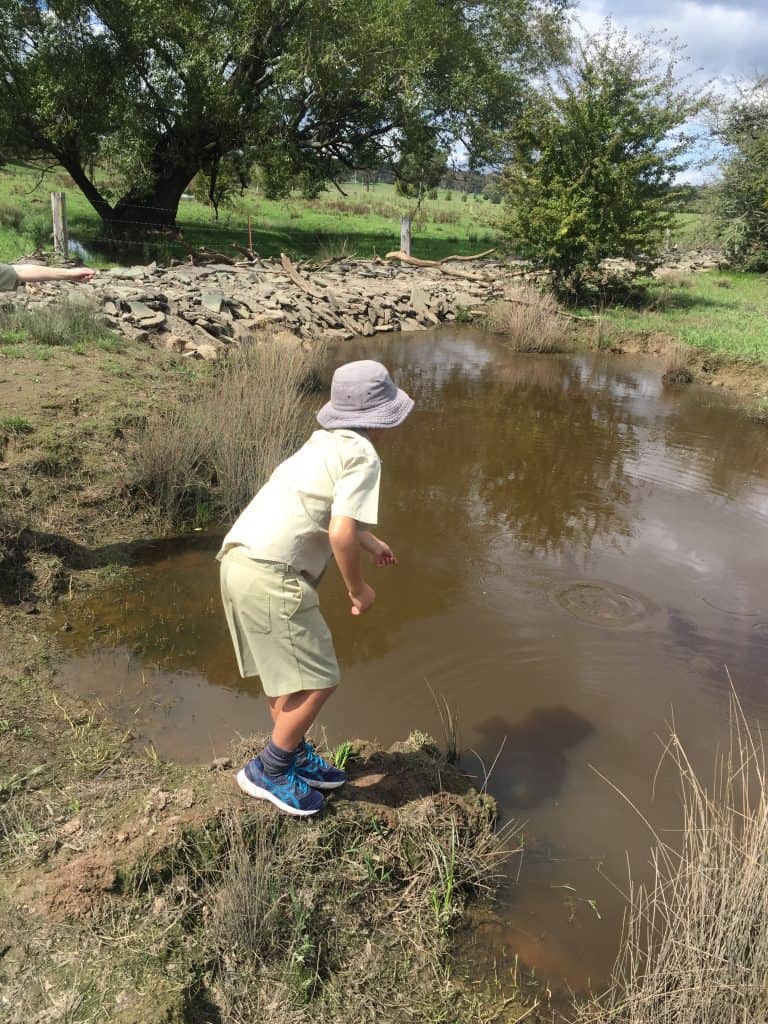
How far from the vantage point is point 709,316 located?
15500 millimetres

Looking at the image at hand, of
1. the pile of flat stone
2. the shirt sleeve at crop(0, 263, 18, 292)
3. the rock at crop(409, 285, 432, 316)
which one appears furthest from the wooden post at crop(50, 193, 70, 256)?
the shirt sleeve at crop(0, 263, 18, 292)

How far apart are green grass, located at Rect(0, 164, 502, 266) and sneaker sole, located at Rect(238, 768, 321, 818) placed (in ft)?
48.3

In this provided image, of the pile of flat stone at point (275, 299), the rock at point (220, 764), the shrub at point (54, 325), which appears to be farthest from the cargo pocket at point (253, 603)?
the pile of flat stone at point (275, 299)

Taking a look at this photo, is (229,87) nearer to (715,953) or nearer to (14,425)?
(14,425)

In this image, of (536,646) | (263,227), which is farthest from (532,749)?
(263,227)

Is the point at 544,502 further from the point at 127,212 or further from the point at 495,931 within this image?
the point at 127,212

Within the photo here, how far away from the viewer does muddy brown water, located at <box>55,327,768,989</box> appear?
330 centimetres

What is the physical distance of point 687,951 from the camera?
2.22 meters

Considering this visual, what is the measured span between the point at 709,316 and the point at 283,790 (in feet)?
50.9

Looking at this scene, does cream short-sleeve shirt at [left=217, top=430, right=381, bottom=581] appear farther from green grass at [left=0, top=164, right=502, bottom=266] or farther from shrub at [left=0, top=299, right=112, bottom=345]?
green grass at [left=0, top=164, right=502, bottom=266]

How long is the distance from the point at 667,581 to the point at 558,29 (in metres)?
28.0

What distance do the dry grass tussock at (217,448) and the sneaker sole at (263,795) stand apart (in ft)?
10.7

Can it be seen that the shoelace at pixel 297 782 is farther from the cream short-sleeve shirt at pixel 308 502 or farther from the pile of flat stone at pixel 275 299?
the pile of flat stone at pixel 275 299

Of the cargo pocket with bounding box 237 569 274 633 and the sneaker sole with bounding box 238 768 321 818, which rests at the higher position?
the cargo pocket with bounding box 237 569 274 633
